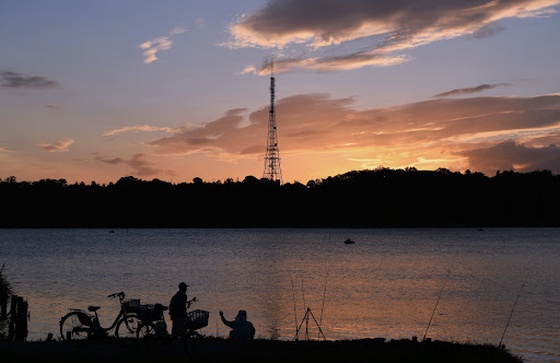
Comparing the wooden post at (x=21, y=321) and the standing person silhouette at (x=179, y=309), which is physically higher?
the standing person silhouette at (x=179, y=309)

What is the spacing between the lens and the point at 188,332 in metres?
21.0

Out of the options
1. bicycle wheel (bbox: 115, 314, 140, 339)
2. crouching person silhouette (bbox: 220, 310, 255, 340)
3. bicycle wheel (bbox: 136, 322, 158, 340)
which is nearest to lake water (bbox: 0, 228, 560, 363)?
bicycle wheel (bbox: 115, 314, 140, 339)

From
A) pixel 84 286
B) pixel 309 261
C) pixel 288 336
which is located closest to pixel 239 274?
pixel 84 286

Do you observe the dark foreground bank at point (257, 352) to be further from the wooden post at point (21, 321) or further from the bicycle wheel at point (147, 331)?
the wooden post at point (21, 321)

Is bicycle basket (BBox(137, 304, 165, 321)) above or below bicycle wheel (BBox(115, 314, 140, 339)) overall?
above

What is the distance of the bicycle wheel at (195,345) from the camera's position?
21.0 meters

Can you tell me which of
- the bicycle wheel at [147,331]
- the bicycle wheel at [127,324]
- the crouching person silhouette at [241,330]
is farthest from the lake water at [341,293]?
the bicycle wheel at [147,331]

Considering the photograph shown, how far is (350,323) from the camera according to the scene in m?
44.4

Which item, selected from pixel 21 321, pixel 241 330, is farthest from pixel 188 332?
pixel 21 321

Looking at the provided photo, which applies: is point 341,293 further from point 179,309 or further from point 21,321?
point 179,309

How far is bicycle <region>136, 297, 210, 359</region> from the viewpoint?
824 inches

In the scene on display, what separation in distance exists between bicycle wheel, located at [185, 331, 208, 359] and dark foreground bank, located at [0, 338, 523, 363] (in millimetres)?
49

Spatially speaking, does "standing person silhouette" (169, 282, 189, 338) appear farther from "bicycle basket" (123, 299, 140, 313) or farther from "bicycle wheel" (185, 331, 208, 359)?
"bicycle basket" (123, 299, 140, 313)

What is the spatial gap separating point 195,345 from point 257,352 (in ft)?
6.91
